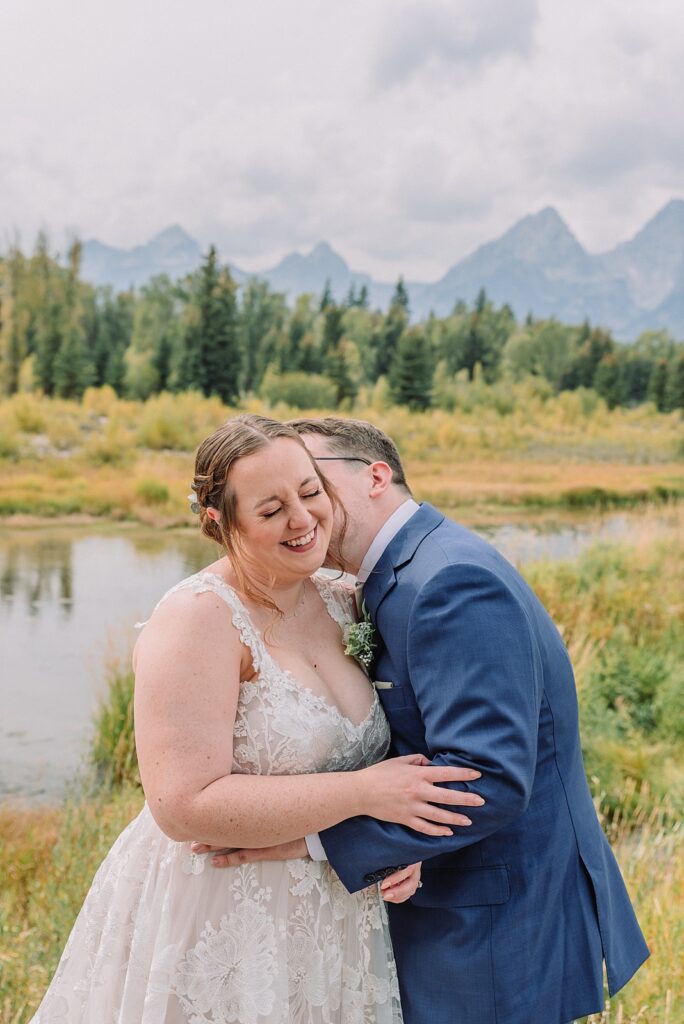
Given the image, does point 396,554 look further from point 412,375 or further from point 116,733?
point 412,375

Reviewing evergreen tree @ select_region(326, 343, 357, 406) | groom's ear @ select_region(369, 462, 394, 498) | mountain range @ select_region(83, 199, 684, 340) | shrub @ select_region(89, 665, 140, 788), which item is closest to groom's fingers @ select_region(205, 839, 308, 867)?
groom's ear @ select_region(369, 462, 394, 498)

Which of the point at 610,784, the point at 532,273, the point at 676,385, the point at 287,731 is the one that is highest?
the point at 532,273

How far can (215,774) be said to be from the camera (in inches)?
60.1

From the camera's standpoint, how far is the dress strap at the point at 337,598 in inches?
76.1

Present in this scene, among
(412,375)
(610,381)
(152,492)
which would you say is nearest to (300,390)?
(412,375)

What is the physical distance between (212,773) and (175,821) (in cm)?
10

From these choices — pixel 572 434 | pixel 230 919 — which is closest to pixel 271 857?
pixel 230 919

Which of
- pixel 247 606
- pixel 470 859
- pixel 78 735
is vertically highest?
pixel 247 606

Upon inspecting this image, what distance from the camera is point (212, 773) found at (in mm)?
1522

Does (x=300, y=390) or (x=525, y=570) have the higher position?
(x=300, y=390)

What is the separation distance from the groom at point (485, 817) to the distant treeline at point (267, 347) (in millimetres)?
14498

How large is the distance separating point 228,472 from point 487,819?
0.76 metres

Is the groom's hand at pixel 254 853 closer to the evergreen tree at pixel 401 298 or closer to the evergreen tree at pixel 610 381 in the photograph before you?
the evergreen tree at pixel 401 298

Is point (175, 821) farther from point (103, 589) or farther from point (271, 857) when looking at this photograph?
point (103, 589)
